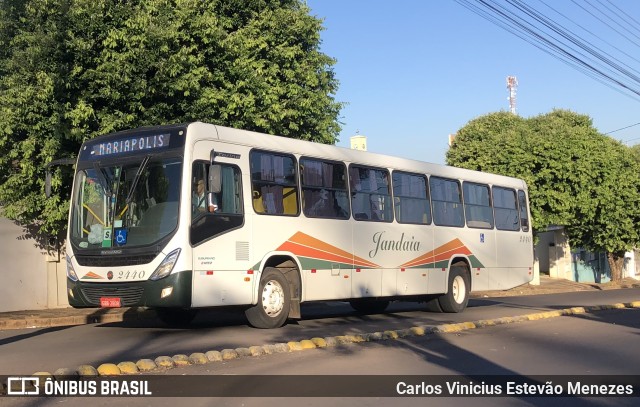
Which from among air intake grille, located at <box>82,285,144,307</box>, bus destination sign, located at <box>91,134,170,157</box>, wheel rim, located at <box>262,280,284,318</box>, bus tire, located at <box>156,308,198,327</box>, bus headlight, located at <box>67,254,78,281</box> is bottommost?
bus tire, located at <box>156,308,198,327</box>

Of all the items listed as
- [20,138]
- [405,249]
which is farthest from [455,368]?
[20,138]

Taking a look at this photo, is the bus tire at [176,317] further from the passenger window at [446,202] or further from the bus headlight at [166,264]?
the passenger window at [446,202]

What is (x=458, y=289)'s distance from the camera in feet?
57.2

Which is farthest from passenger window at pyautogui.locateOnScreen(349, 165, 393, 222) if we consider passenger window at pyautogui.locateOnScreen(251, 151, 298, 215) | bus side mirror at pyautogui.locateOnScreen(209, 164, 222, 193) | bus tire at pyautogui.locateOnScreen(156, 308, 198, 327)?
bus side mirror at pyautogui.locateOnScreen(209, 164, 222, 193)

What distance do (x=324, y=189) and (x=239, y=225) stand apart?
8.40 feet

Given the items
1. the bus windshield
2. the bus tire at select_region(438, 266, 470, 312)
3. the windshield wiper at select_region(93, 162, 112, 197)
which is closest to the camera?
the bus windshield

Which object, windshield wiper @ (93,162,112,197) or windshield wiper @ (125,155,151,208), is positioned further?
windshield wiper @ (93,162,112,197)

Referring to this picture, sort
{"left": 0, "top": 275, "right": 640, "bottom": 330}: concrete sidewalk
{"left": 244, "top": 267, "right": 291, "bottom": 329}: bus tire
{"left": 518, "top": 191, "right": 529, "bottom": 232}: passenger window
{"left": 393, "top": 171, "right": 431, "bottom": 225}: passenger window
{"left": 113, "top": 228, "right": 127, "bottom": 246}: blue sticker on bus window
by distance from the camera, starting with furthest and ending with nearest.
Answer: {"left": 518, "top": 191, "right": 529, "bottom": 232}: passenger window < {"left": 393, "top": 171, "right": 431, "bottom": 225}: passenger window < {"left": 0, "top": 275, "right": 640, "bottom": 330}: concrete sidewalk < {"left": 244, "top": 267, "right": 291, "bottom": 329}: bus tire < {"left": 113, "top": 228, "right": 127, "bottom": 246}: blue sticker on bus window

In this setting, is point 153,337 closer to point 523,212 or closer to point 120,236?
point 120,236

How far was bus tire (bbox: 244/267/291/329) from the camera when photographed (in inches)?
472

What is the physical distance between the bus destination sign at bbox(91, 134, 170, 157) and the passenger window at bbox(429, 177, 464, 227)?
24.6 ft

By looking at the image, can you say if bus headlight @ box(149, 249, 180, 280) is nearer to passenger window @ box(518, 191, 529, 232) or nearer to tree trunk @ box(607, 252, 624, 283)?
passenger window @ box(518, 191, 529, 232)

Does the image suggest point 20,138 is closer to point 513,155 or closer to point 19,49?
point 19,49

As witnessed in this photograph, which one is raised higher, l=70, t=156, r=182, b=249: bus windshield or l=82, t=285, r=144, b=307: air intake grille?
l=70, t=156, r=182, b=249: bus windshield
